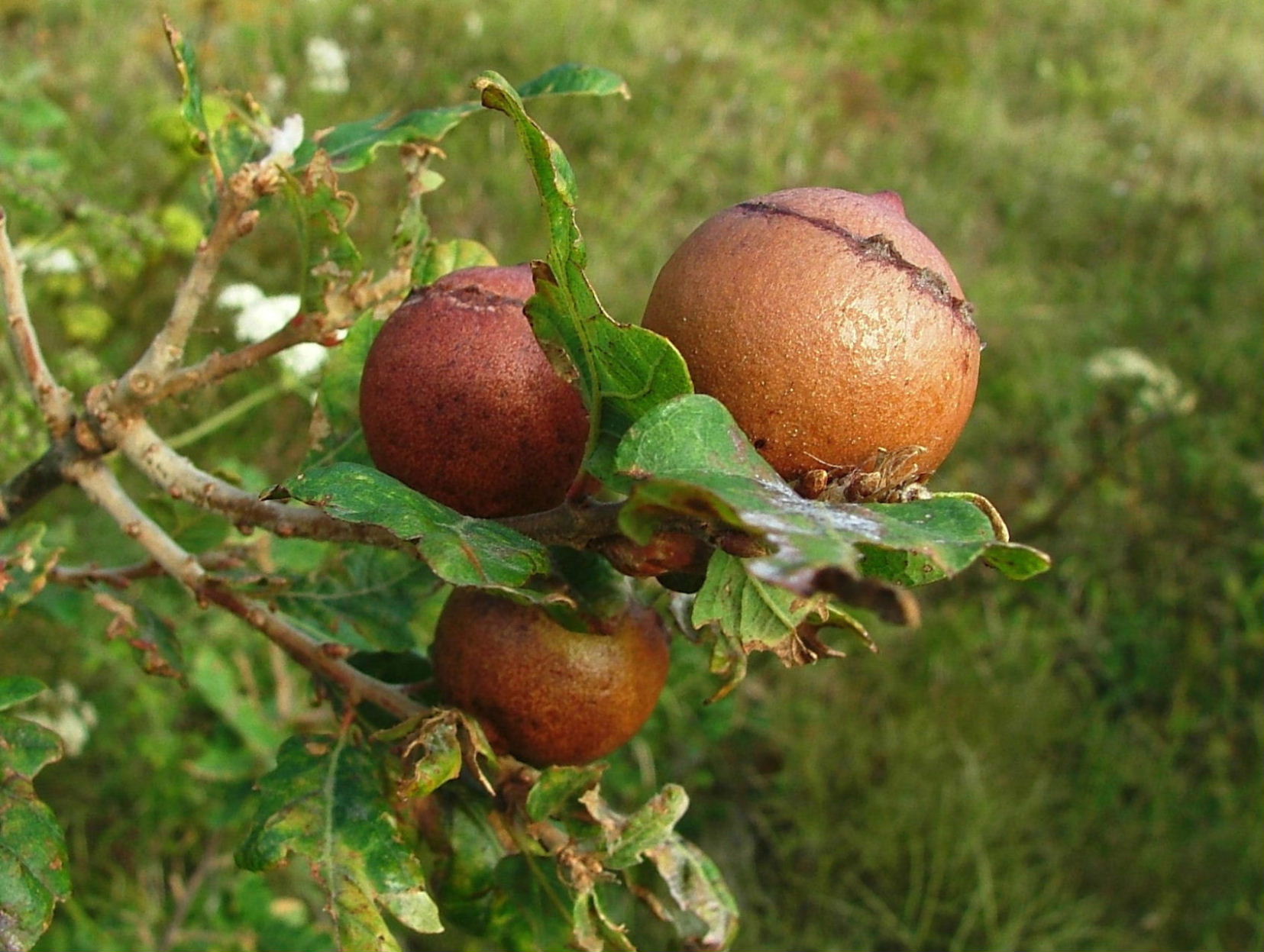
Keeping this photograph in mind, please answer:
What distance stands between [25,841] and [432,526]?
23.2 inches

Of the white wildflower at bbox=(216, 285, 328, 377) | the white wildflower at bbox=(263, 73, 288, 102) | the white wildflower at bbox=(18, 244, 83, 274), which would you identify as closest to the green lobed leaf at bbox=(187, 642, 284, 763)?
the white wildflower at bbox=(216, 285, 328, 377)

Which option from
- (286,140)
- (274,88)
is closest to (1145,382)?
(274,88)

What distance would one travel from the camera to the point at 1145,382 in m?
4.60

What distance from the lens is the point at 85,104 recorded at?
4859 mm

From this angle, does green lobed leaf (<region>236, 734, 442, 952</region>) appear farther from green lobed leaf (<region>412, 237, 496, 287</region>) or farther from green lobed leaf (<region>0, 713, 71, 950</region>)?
green lobed leaf (<region>412, 237, 496, 287</region>)

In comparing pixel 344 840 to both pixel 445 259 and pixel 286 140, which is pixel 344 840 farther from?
pixel 286 140

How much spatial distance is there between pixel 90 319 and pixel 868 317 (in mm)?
2972

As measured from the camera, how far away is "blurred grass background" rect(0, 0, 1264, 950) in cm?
318

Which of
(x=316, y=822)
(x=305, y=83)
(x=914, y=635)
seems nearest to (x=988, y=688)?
(x=914, y=635)

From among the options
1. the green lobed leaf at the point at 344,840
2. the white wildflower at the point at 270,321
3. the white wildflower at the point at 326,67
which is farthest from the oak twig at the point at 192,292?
the white wildflower at the point at 326,67

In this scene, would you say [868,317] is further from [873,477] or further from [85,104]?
[85,104]

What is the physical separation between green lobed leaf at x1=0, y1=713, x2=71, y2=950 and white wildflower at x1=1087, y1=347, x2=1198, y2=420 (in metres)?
4.13

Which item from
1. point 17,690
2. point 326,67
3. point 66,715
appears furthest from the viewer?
point 326,67

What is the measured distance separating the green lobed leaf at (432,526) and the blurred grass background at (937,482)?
2.76 ft
